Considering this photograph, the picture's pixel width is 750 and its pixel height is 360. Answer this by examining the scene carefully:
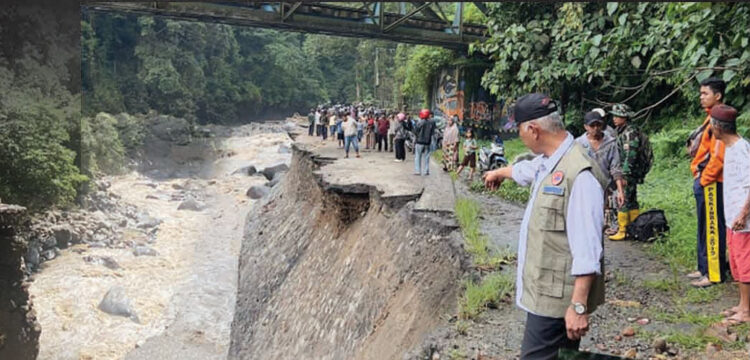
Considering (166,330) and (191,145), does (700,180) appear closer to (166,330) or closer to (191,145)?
(166,330)

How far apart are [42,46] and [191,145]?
709 inches

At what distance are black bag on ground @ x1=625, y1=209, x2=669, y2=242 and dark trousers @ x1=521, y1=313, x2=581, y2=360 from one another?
4.38 m

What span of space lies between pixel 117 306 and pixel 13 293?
379cm

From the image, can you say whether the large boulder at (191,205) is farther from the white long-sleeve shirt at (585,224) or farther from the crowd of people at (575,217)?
the white long-sleeve shirt at (585,224)

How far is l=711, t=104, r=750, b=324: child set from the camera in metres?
4.13

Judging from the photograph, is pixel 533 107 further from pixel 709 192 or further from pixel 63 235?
pixel 63 235

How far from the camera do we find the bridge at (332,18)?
15016mm

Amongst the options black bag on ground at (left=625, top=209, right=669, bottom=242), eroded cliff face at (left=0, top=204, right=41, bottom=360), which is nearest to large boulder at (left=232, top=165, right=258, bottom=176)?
eroded cliff face at (left=0, top=204, right=41, bottom=360)

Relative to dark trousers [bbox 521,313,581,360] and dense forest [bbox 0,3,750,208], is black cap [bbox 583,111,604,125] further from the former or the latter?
dark trousers [bbox 521,313,581,360]

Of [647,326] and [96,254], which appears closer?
[647,326]

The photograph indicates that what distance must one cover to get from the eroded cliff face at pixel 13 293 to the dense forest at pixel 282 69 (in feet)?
12.4

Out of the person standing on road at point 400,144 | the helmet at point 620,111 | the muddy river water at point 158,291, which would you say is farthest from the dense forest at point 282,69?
the person standing on road at point 400,144

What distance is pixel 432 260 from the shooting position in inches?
271

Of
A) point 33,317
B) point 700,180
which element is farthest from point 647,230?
point 33,317
